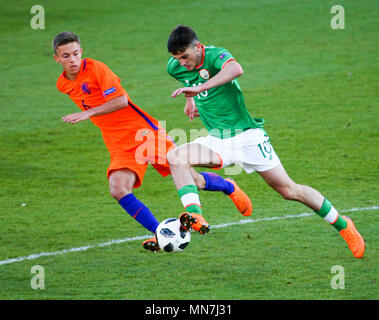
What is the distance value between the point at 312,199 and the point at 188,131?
502 cm

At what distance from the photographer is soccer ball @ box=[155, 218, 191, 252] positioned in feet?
18.1

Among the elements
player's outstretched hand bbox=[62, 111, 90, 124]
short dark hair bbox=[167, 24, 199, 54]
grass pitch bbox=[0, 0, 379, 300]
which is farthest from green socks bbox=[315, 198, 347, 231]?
player's outstretched hand bbox=[62, 111, 90, 124]

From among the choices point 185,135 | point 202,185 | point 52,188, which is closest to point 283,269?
point 202,185

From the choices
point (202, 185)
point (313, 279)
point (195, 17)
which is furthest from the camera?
point (195, 17)

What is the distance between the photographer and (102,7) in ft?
66.1

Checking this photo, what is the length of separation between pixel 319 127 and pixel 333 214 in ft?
16.3

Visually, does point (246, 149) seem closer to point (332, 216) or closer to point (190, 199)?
point (190, 199)

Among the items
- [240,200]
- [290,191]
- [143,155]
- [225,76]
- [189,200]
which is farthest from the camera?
[240,200]

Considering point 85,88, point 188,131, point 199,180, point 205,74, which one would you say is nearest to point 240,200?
point 199,180

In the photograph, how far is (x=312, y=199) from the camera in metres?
5.97

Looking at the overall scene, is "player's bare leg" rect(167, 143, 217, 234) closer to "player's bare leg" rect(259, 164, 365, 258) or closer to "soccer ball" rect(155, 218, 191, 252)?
"soccer ball" rect(155, 218, 191, 252)

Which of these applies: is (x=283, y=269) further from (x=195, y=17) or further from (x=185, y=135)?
(x=195, y=17)

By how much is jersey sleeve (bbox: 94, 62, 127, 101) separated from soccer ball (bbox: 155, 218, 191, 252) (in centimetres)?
126
